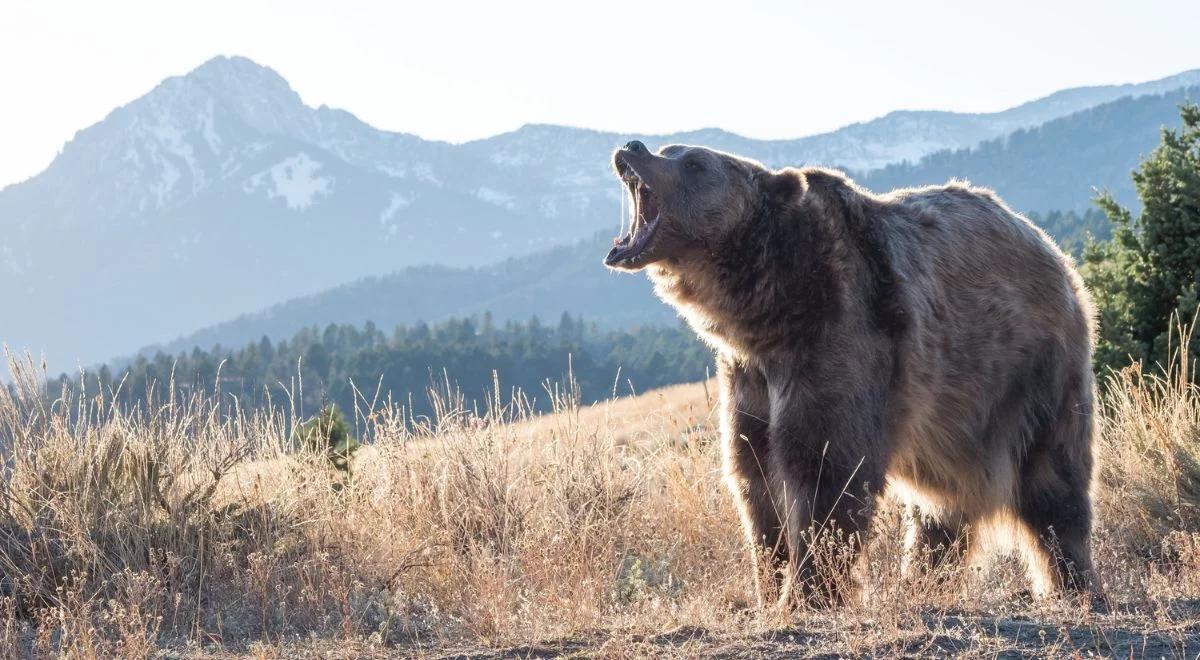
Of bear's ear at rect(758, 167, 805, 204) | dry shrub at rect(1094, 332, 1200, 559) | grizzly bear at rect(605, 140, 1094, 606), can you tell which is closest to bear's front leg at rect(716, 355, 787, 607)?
grizzly bear at rect(605, 140, 1094, 606)

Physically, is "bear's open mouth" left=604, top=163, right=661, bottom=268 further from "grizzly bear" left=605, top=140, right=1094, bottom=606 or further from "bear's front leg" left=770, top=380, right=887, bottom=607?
"bear's front leg" left=770, top=380, right=887, bottom=607

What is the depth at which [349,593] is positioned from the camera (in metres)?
5.55

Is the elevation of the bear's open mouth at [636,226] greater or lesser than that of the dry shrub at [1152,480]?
greater

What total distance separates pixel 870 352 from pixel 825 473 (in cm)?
50

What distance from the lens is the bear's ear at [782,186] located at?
4938 mm

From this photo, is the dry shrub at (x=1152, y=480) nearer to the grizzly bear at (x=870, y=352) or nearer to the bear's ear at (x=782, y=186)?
the grizzly bear at (x=870, y=352)

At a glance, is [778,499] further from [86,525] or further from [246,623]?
[86,525]

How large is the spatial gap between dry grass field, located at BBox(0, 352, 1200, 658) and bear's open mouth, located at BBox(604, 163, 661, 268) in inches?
50.8

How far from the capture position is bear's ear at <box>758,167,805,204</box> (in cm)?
494

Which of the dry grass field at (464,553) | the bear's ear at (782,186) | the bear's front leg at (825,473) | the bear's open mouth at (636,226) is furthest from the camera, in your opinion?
the bear's ear at (782,186)

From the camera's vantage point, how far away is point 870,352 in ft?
15.3

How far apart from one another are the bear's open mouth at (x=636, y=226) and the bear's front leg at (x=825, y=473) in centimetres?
80

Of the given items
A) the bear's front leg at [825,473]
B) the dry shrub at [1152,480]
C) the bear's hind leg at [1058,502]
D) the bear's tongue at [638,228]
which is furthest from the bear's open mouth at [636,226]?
the dry shrub at [1152,480]

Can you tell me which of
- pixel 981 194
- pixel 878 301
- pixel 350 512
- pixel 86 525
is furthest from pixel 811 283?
pixel 86 525
